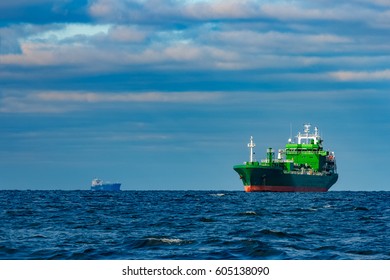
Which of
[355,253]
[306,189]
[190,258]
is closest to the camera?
[190,258]

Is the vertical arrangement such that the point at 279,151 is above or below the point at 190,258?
above

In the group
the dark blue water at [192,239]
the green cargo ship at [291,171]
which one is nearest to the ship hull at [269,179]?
the green cargo ship at [291,171]

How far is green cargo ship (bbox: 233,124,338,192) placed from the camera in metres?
174

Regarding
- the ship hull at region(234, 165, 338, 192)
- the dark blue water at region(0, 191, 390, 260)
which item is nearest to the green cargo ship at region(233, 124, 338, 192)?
the ship hull at region(234, 165, 338, 192)

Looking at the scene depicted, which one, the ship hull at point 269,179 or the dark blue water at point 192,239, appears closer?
the dark blue water at point 192,239

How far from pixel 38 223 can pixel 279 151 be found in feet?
490

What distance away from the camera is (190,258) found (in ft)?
107

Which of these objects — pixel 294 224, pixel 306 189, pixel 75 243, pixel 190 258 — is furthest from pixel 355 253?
pixel 306 189

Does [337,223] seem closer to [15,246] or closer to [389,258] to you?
[389,258]

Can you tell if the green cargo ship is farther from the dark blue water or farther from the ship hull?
the dark blue water

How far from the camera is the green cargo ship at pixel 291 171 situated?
572 ft

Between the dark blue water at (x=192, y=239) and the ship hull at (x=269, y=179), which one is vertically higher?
the ship hull at (x=269, y=179)

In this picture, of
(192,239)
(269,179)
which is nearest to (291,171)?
(269,179)

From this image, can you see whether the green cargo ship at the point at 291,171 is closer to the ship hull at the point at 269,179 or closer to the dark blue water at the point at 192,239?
the ship hull at the point at 269,179
